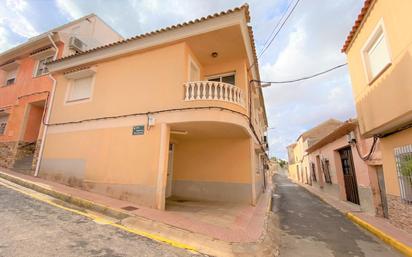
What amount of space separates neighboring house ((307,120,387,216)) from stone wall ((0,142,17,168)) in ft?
54.7

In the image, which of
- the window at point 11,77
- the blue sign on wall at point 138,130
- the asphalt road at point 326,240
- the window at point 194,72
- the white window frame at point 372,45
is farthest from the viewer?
the window at point 11,77

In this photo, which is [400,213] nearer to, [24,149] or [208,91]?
[208,91]

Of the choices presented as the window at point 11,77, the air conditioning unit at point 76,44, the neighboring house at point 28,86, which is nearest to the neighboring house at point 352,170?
the air conditioning unit at point 76,44

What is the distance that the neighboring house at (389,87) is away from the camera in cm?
515

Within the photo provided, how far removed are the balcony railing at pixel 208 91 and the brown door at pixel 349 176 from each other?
29.2ft

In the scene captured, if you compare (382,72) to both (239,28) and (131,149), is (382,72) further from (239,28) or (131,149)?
(131,149)

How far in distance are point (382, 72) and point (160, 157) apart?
23.6 ft

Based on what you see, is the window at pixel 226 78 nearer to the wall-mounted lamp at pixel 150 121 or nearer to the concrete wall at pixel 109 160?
the wall-mounted lamp at pixel 150 121

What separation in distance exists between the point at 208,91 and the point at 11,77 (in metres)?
13.7

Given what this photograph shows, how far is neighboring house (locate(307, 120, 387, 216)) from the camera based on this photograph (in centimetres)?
871

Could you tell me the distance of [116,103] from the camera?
26.7ft

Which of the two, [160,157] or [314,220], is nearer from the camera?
[160,157]

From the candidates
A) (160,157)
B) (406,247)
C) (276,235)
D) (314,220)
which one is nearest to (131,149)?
(160,157)

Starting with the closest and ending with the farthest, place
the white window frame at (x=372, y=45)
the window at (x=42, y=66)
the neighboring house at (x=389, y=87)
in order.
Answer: the neighboring house at (x=389, y=87) → the white window frame at (x=372, y=45) → the window at (x=42, y=66)
